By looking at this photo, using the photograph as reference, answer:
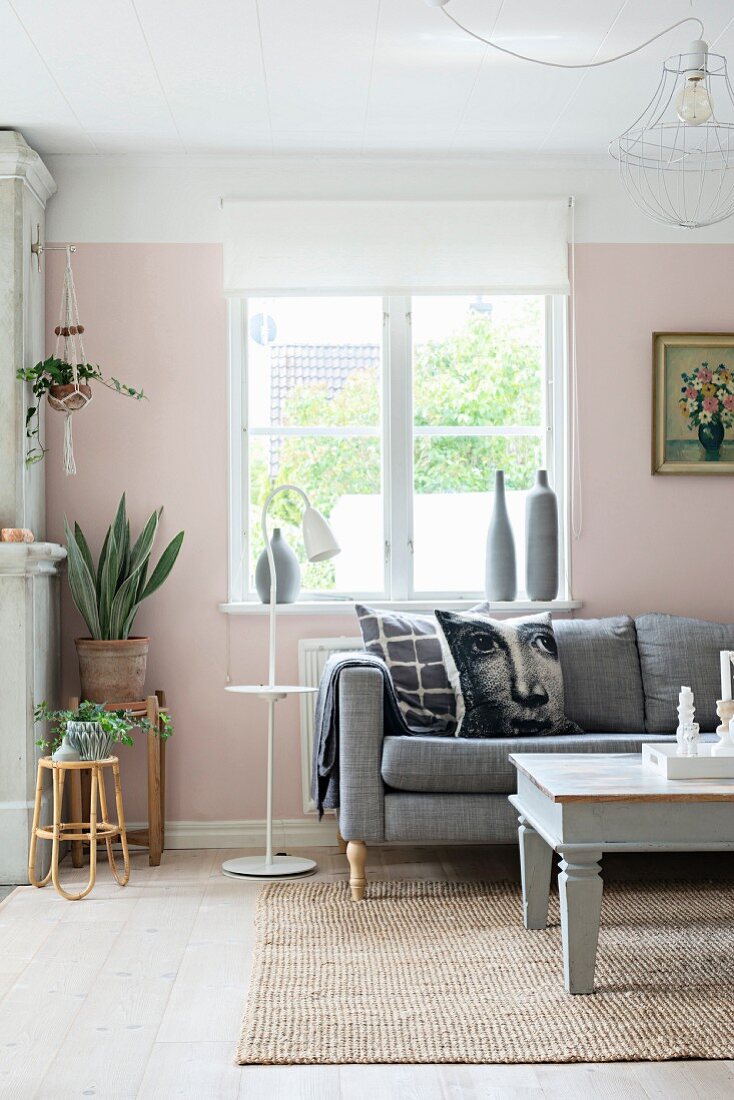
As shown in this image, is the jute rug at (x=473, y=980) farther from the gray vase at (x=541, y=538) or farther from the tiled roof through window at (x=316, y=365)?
the tiled roof through window at (x=316, y=365)

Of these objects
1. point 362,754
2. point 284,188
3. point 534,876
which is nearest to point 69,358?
point 284,188

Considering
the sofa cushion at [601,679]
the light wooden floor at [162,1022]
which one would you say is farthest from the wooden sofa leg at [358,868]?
the sofa cushion at [601,679]

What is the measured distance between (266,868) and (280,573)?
3.55 ft

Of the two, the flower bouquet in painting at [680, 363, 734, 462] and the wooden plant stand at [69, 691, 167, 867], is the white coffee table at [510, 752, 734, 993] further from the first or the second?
the flower bouquet in painting at [680, 363, 734, 462]

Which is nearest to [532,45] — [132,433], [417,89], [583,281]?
[417,89]

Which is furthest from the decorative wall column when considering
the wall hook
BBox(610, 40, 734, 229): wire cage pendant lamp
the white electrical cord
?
BBox(610, 40, 734, 229): wire cage pendant lamp

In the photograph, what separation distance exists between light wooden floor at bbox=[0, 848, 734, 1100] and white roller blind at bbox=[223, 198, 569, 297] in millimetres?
2286

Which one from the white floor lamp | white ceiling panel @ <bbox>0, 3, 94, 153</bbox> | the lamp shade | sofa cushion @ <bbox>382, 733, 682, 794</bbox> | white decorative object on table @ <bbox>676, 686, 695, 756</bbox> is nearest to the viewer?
white decorative object on table @ <bbox>676, 686, 695, 756</bbox>

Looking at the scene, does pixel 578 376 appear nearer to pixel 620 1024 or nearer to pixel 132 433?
pixel 132 433

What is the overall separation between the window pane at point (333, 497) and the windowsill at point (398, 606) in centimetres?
8

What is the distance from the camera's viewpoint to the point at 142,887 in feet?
12.6

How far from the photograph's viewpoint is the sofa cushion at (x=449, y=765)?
3.62m

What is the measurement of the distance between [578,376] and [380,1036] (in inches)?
111

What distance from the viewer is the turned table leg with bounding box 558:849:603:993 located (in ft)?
8.91
